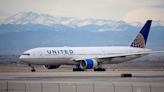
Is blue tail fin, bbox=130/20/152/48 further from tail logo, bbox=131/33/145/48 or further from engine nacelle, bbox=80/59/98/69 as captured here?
engine nacelle, bbox=80/59/98/69

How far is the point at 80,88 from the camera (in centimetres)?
4238

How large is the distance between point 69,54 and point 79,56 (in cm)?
218

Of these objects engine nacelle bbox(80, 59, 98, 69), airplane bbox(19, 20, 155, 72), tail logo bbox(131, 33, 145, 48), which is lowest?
engine nacelle bbox(80, 59, 98, 69)

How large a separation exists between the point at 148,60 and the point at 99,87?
11326 centimetres

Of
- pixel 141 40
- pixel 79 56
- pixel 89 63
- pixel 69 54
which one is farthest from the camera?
pixel 141 40

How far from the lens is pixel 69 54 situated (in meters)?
86.4

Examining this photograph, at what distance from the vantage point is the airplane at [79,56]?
3265 inches

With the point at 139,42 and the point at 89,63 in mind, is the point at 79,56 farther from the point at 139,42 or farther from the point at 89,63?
the point at 139,42

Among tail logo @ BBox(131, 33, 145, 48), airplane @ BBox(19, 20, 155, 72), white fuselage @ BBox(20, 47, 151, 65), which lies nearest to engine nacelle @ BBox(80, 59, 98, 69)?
airplane @ BBox(19, 20, 155, 72)

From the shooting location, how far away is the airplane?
82.9 metres

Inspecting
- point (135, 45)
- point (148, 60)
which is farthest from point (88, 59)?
point (148, 60)

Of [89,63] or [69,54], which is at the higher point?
[69,54]

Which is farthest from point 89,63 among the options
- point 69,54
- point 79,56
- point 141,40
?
point 141,40

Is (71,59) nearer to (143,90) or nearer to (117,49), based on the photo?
(117,49)
